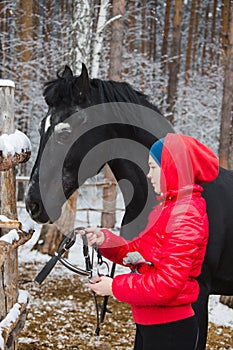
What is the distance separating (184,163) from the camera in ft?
5.26

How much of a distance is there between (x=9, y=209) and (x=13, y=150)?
52cm

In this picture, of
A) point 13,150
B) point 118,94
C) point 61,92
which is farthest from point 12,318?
point 118,94

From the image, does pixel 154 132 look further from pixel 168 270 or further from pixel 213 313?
pixel 213 313

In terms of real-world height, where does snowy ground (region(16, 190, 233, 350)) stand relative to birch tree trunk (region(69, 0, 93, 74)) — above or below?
below

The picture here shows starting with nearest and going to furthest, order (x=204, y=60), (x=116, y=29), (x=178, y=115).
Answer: (x=116, y=29)
(x=178, y=115)
(x=204, y=60)

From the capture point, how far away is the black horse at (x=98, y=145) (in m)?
2.44

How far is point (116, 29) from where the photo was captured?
8281 mm

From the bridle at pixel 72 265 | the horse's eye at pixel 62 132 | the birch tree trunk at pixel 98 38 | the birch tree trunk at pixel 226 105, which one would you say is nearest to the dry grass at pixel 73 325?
the bridle at pixel 72 265

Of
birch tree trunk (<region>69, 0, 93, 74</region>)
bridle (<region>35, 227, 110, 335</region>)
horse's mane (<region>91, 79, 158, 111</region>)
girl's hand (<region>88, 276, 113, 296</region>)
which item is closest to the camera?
girl's hand (<region>88, 276, 113, 296</region>)

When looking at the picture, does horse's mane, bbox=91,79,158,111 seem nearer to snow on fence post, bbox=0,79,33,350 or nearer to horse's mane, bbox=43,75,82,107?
horse's mane, bbox=43,75,82,107

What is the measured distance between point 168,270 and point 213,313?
3.87 meters

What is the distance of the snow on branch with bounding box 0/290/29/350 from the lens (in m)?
2.38

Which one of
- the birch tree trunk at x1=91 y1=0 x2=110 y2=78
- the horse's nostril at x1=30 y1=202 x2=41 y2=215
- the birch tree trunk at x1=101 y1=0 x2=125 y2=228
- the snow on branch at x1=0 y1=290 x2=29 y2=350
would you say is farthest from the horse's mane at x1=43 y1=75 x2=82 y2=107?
the birch tree trunk at x1=101 y1=0 x2=125 y2=228

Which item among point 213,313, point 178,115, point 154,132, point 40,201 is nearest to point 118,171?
point 154,132
